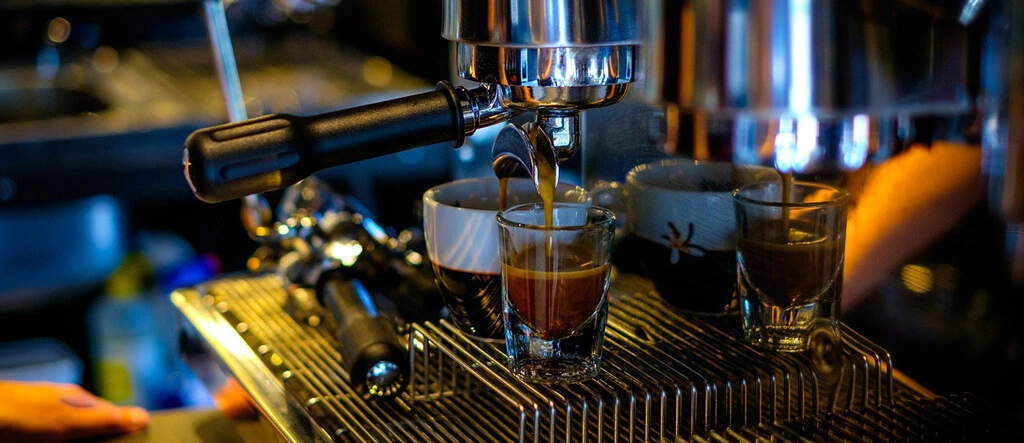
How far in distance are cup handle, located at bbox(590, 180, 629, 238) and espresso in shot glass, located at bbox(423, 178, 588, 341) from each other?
0.04 m

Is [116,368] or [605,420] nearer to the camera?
[605,420]

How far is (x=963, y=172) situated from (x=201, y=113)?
149 cm

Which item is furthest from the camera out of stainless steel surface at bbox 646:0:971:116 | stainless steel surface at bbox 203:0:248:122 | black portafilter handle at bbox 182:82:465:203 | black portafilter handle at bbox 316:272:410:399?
stainless steel surface at bbox 203:0:248:122

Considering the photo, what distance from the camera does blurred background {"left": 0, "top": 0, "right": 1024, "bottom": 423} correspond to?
171cm

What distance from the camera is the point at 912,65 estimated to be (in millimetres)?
387

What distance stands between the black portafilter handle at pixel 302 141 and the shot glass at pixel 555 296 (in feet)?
0.22

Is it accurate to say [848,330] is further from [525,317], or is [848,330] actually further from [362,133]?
[362,133]

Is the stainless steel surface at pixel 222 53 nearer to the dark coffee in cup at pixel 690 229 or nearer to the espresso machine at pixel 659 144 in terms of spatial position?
the espresso machine at pixel 659 144

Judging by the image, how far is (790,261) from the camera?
56 cm

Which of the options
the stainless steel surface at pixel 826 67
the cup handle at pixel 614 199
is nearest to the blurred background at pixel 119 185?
the cup handle at pixel 614 199

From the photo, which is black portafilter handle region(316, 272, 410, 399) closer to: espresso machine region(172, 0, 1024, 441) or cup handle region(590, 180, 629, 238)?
espresso machine region(172, 0, 1024, 441)

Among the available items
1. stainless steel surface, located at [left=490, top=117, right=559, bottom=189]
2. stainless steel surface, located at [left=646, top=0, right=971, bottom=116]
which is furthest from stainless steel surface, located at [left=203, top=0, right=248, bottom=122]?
stainless steel surface, located at [left=646, top=0, right=971, bottom=116]

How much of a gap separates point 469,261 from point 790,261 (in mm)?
196

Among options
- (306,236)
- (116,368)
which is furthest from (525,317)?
(116,368)
